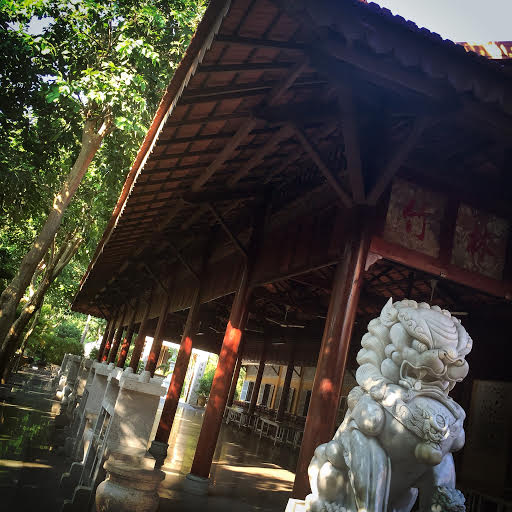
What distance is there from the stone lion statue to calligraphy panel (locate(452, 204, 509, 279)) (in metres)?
2.90

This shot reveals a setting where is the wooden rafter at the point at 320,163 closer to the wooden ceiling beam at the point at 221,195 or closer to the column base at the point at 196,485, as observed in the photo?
the wooden ceiling beam at the point at 221,195

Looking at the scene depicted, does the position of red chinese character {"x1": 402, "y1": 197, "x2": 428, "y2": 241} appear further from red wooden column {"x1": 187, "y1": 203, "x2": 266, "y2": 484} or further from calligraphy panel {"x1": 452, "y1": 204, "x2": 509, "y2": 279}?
red wooden column {"x1": 187, "y1": 203, "x2": 266, "y2": 484}

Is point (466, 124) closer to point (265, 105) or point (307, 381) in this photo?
point (265, 105)

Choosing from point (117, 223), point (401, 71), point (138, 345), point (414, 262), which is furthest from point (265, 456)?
point (401, 71)

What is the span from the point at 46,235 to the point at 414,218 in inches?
317

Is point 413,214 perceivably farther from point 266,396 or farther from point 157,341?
point 266,396

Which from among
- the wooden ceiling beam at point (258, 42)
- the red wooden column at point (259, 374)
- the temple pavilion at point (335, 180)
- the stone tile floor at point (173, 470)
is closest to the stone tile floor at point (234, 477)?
the stone tile floor at point (173, 470)

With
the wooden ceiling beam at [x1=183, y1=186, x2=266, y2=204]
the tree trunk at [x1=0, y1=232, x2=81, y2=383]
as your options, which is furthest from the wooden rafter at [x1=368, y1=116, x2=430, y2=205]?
the tree trunk at [x1=0, y1=232, x2=81, y2=383]

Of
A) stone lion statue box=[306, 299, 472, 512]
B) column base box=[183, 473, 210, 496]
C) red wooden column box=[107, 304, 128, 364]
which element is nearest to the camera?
stone lion statue box=[306, 299, 472, 512]

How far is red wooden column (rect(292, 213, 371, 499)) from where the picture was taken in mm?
4246

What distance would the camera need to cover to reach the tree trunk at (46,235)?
9875 millimetres

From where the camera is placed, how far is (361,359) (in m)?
2.75

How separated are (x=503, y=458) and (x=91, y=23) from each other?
11313 mm

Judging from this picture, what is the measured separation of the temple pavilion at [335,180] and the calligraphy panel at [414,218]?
16 millimetres
